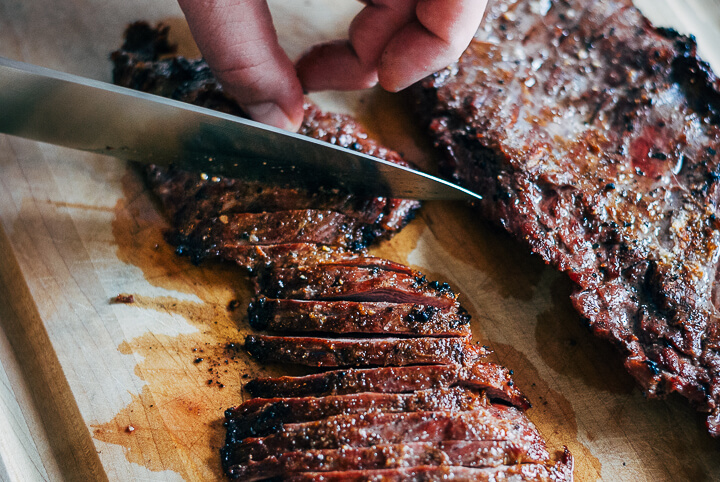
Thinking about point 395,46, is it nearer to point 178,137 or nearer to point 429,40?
point 429,40

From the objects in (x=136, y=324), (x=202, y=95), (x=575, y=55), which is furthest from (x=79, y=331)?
(x=575, y=55)

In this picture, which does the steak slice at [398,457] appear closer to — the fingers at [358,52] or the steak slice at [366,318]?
the steak slice at [366,318]

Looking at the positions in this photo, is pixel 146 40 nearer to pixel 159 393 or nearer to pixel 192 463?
pixel 159 393

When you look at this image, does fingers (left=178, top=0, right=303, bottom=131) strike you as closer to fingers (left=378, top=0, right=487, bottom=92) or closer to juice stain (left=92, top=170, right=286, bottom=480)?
fingers (left=378, top=0, right=487, bottom=92)

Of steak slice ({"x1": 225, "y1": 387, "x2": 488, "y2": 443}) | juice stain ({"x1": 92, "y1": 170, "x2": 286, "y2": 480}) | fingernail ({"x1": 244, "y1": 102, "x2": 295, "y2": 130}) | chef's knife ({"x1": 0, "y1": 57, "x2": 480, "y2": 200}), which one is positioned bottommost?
juice stain ({"x1": 92, "y1": 170, "x2": 286, "y2": 480})

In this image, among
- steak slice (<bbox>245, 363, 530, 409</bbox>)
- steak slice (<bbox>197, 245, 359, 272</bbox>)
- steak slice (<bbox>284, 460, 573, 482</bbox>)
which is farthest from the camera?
steak slice (<bbox>197, 245, 359, 272</bbox>)

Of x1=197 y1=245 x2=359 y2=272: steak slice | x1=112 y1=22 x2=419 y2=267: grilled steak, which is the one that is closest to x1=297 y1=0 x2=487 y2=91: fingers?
x1=112 y1=22 x2=419 y2=267: grilled steak

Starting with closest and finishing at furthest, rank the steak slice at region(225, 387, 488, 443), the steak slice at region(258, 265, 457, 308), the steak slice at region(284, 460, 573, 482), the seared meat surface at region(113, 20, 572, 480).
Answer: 1. the steak slice at region(284, 460, 573, 482)
2. the seared meat surface at region(113, 20, 572, 480)
3. the steak slice at region(225, 387, 488, 443)
4. the steak slice at region(258, 265, 457, 308)
